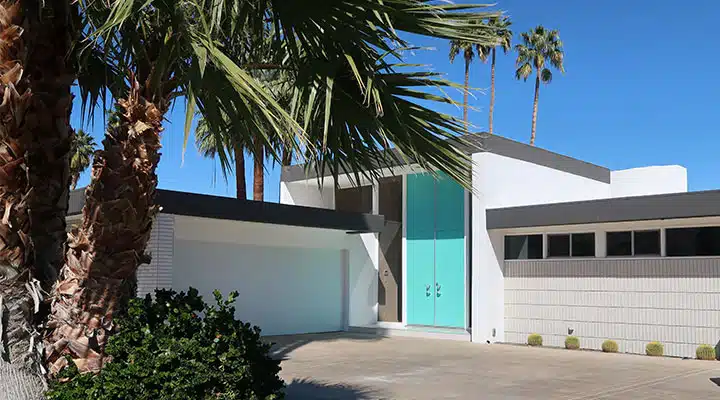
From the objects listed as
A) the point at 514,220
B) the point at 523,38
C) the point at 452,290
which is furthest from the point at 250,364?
the point at 523,38

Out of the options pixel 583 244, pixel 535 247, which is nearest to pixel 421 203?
pixel 535 247

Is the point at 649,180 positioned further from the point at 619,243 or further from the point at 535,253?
the point at 619,243

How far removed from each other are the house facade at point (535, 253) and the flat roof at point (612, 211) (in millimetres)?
23

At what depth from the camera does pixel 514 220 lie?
54.9ft

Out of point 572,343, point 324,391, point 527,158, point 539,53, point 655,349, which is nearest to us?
point 324,391

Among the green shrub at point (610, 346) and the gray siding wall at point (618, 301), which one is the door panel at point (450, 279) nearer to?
the gray siding wall at point (618, 301)

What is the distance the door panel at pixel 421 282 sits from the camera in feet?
62.4

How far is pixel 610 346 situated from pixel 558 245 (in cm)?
261

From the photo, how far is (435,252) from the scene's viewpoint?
746 inches

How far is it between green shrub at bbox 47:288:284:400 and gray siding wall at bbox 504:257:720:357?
10850mm

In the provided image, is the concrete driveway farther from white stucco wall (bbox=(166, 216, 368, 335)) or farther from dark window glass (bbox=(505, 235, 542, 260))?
white stucco wall (bbox=(166, 216, 368, 335))

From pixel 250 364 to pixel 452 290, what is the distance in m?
12.1

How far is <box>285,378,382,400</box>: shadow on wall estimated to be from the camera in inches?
372

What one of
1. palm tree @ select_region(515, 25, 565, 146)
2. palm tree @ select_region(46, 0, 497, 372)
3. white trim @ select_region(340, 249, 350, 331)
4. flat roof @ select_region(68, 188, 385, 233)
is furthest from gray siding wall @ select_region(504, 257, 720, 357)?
palm tree @ select_region(515, 25, 565, 146)
